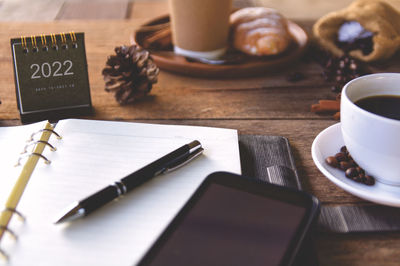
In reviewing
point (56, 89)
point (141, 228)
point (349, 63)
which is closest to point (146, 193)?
point (141, 228)

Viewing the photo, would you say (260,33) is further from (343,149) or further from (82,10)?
(82,10)

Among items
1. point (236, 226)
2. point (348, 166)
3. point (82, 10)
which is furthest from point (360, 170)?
point (82, 10)

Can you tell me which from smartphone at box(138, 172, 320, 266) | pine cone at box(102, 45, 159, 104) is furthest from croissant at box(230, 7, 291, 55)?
smartphone at box(138, 172, 320, 266)

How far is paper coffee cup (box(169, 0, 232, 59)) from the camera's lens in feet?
2.76

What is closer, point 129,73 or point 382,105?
point 382,105

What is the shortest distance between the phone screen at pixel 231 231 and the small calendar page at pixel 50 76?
0.35 m

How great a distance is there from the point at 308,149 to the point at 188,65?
324 mm

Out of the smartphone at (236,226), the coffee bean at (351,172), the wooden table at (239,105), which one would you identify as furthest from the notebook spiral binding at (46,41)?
the coffee bean at (351,172)

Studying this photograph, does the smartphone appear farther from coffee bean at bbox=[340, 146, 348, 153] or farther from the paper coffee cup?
the paper coffee cup

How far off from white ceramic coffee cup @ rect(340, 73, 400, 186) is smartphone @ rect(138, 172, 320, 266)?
122 mm

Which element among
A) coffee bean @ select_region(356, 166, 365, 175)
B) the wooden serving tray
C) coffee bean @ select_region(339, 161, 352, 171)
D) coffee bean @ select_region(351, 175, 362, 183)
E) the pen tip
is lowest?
coffee bean @ select_region(351, 175, 362, 183)

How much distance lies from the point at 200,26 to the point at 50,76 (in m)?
0.33

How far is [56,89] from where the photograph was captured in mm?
691

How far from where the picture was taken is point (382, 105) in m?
0.56
